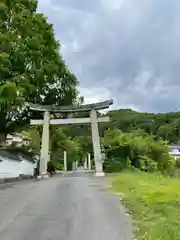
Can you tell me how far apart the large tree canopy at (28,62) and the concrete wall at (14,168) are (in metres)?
3.32

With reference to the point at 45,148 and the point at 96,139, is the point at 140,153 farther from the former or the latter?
the point at 45,148

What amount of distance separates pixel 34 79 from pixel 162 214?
76.3 feet

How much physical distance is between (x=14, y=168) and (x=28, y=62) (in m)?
8.00

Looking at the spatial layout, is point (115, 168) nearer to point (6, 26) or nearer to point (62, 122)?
point (62, 122)

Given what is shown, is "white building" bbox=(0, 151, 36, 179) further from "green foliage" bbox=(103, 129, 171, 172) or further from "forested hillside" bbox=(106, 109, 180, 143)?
"forested hillside" bbox=(106, 109, 180, 143)

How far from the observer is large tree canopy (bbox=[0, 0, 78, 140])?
27094 mm

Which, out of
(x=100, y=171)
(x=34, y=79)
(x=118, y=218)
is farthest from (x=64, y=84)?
(x=118, y=218)

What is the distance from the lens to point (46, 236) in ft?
24.9

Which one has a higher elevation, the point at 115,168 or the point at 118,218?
the point at 115,168

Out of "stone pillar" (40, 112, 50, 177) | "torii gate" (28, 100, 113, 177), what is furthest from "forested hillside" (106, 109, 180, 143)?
"stone pillar" (40, 112, 50, 177)

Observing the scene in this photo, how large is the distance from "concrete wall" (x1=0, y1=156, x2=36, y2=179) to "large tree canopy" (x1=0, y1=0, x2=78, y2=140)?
332 centimetres

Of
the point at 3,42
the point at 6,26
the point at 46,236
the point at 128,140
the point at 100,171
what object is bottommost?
the point at 46,236

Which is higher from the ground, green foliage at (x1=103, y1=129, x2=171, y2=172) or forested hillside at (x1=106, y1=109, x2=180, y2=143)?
forested hillside at (x1=106, y1=109, x2=180, y2=143)

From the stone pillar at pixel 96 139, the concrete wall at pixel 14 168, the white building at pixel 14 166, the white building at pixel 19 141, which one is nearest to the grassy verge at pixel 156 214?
the concrete wall at pixel 14 168
